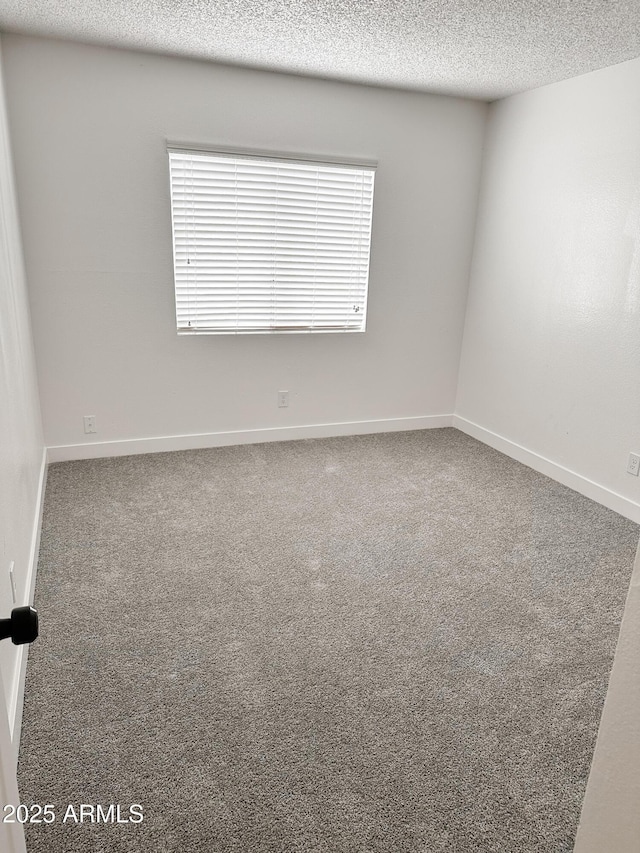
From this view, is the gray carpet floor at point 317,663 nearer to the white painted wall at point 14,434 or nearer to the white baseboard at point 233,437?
the white painted wall at point 14,434

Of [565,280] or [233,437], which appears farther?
[233,437]

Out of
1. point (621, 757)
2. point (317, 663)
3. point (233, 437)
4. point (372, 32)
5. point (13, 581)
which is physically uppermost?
point (372, 32)

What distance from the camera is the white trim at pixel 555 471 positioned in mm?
3369

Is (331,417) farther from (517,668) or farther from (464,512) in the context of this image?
(517,668)

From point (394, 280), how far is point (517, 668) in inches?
119

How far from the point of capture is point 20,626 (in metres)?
0.73

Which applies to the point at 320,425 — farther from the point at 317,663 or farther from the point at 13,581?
the point at 13,581

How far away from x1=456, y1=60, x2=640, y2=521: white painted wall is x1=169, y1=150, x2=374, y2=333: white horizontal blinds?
39.8 inches

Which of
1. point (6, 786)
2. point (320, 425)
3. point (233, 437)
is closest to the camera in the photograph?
point (6, 786)

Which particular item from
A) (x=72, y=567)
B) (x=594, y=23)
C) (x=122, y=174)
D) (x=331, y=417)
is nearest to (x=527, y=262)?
(x=594, y=23)

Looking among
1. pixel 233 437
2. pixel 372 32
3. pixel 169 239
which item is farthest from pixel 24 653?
pixel 372 32

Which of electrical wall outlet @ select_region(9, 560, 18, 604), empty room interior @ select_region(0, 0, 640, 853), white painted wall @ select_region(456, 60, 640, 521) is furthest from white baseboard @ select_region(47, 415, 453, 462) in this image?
electrical wall outlet @ select_region(9, 560, 18, 604)

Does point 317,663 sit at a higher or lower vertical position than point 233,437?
lower

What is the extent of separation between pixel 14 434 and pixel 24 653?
2.84ft
